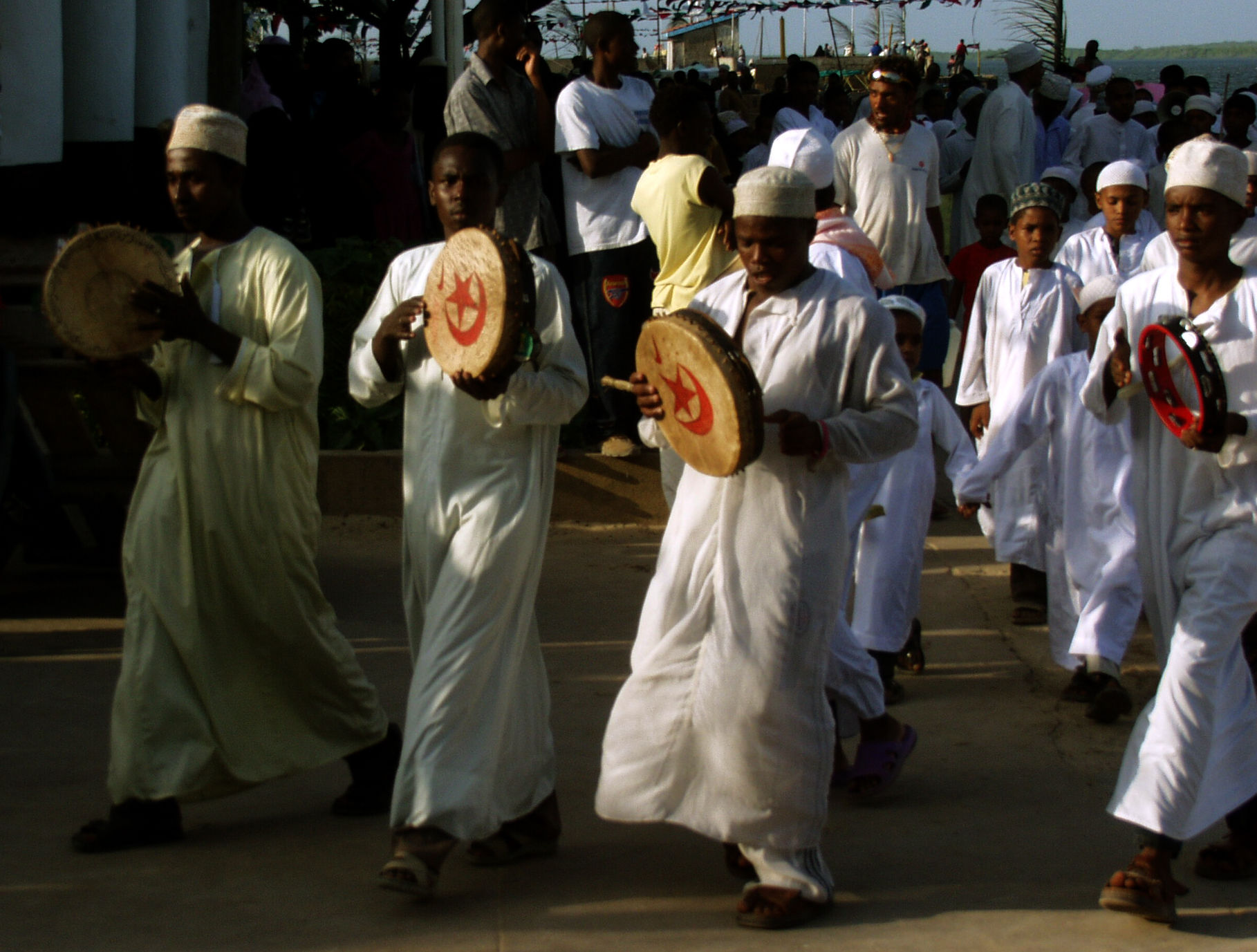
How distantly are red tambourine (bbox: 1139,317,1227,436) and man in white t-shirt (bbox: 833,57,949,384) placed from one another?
5164mm

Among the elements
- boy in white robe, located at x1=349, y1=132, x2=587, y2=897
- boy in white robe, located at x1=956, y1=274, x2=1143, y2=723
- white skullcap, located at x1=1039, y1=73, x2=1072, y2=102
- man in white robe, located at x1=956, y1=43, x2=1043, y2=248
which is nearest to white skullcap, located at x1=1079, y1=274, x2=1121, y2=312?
boy in white robe, located at x1=956, y1=274, x2=1143, y2=723

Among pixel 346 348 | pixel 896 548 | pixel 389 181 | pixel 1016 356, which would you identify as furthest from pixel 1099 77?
pixel 896 548

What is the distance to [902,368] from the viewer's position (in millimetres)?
4137

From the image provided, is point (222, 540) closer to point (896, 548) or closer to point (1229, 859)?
point (896, 548)

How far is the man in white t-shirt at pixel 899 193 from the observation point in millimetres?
9422

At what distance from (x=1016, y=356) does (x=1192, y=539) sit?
10.9ft

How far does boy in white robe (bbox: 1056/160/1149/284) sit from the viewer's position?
7.79 metres

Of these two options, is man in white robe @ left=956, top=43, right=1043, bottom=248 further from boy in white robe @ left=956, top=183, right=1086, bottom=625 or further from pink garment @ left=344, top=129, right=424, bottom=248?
boy in white robe @ left=956, top=183, right=1086, bottom=625

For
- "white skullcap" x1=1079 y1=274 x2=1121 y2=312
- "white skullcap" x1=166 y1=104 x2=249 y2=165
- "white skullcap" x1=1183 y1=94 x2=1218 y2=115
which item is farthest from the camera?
"white skullcap" x1=1183 y1=94 x2=1218 y2=115

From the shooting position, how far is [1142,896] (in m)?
3.96

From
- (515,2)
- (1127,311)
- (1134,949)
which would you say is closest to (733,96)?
(515,2)

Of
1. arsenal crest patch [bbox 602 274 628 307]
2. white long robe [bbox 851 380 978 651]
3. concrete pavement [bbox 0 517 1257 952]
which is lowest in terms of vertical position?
concrete pavement [bbox 0 517 1257 952]

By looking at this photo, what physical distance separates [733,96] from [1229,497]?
13.8 meters

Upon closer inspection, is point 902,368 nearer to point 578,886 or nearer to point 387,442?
point 578,886
